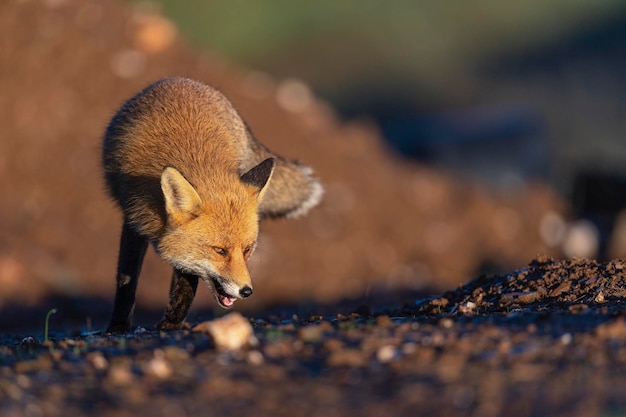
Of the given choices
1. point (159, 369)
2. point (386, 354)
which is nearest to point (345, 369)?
point (386, 354)

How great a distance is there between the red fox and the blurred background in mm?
2683

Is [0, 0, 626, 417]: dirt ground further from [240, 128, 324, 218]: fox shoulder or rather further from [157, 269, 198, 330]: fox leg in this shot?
[240, 128, 324, 218]: fox shoulder

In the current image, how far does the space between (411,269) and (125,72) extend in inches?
234

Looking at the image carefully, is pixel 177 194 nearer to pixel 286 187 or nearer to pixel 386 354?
pixel 286 187

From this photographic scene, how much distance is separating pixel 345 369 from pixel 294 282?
9.84 metres

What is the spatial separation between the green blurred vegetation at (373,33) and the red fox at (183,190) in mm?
17520

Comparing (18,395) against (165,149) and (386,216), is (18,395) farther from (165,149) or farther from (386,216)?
(386,216)

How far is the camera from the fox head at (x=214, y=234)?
7.02m

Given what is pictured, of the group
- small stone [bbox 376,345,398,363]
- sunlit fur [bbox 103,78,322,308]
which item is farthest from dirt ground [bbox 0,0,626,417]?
sunlit fur [bbox 103,78,322,308]

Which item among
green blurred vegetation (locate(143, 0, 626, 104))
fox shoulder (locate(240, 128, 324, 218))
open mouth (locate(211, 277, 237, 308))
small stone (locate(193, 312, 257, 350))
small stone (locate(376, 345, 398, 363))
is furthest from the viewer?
green blurred vegetation (locate(143, 0, 626, 104))

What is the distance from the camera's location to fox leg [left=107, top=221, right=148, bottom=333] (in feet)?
25.5

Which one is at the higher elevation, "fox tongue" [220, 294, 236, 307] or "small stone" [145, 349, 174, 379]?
"fox tongue" [220, 294, 236, 307]

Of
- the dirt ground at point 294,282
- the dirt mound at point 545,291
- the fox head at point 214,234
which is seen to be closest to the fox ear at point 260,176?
the fox head at point 214,234

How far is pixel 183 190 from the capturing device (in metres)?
6.93
